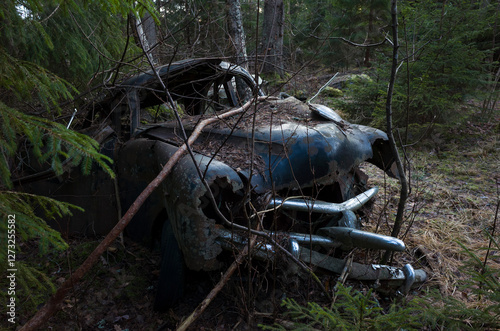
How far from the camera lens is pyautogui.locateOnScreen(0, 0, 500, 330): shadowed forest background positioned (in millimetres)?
1808

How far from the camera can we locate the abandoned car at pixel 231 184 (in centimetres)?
222

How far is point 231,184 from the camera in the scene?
2279mm

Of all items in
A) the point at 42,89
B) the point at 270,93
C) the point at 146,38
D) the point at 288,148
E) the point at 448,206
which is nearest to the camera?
the point at 42,89

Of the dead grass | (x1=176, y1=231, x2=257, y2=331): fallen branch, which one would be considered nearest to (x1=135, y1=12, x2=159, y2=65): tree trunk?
(x1=176, y1=231, x2=257, y2=331): fallen branch

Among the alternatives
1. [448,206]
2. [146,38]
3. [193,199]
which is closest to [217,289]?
[193,199]

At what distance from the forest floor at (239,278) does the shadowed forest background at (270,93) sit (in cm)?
1

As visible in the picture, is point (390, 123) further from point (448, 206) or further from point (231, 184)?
point (448, 206)

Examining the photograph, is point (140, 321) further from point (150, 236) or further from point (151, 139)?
point (151, 139)

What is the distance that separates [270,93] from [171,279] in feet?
→ 8.09

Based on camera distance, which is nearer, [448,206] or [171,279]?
[171,279]

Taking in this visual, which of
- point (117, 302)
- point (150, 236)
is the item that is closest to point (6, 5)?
point (150, 236)

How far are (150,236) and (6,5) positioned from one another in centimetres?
220

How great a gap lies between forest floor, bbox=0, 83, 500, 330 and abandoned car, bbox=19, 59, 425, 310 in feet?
0.72

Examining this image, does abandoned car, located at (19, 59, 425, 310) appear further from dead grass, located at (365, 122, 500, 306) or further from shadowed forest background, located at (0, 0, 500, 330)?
dead grass, located at (365, 122, 500, 306)
